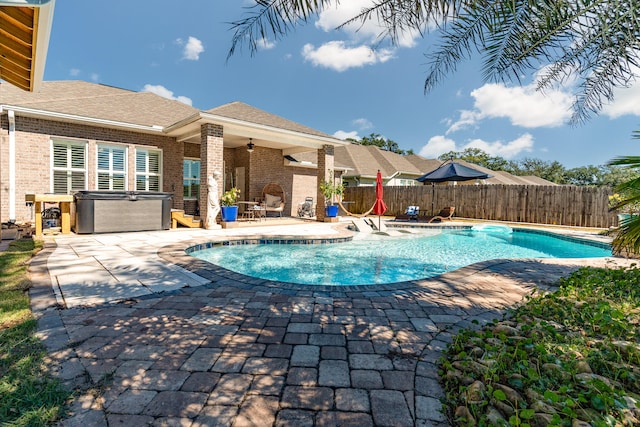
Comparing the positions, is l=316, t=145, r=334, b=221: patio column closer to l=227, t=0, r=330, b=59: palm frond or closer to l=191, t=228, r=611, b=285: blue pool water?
l=191, t=228, r=611, b=285: blue pool water

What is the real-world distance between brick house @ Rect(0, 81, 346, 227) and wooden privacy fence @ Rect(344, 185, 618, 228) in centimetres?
623

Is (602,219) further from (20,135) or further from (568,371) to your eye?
(20,135)

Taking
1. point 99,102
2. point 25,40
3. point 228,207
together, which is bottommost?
point 228,207

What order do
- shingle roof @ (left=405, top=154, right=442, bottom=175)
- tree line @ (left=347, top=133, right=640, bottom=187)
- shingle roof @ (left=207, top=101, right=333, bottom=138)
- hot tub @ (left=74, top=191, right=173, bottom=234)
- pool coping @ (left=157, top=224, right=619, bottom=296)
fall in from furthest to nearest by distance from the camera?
tree line @ (left=347, top=133, right=640, bottom=187) < shingle roof @ (left=405, top=154, right=442, bottom=175) < shingle roof @ (left=207, top=101, right=333, bottom=138) < hot tub @ (left=74, top=191, right=173, bottom=234) < pool coping @ (left=157, top=224, right=619, bottom=296)

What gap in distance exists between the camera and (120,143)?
1035 centimetres

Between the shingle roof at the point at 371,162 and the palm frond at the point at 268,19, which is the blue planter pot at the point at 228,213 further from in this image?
the shingle roof at the point at 371,162

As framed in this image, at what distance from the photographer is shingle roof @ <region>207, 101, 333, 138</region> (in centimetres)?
1172

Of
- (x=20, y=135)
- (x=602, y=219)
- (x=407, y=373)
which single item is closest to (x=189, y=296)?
(x=407, y=373)

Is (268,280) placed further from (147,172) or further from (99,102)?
(99,102)

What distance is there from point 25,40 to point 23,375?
4.42m

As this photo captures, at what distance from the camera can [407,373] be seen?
1.96m

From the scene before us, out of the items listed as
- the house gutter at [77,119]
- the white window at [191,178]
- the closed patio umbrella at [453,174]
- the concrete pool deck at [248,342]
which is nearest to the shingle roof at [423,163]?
the closed patio umbrella at [453,174]

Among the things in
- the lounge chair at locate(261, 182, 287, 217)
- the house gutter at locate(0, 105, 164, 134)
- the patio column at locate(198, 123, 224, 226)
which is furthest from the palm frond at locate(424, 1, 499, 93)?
the lounge chair at locate(261, 182, 287, 217)

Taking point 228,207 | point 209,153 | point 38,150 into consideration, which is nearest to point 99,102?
point 38,150
